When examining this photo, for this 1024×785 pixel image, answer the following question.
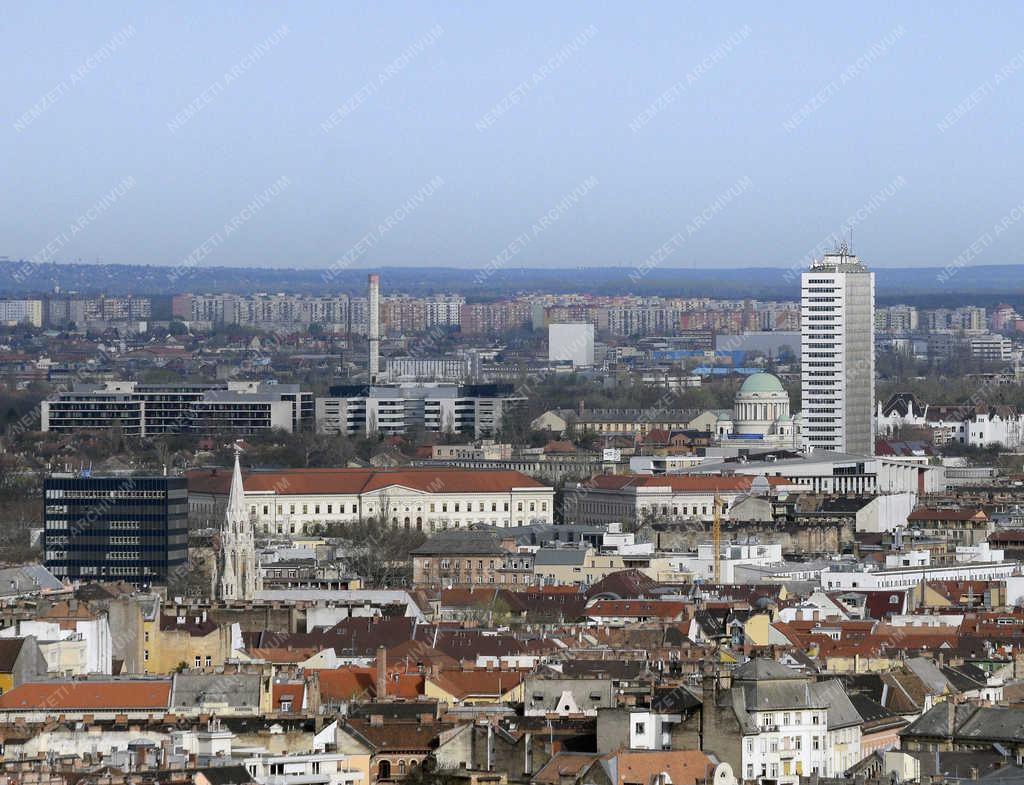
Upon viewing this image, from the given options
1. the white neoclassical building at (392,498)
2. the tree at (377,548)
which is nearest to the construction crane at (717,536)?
the tree at (377,548)

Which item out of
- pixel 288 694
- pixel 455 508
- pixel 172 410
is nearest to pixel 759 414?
pixel 172 410

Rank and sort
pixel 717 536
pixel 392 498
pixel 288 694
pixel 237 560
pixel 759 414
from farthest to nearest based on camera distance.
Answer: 1. pixel 759 414
2. pixel 392 498
3. pixel 717 536
4. pixel 237 560
5. pixel 288 694

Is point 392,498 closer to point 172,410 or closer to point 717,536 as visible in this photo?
point 717,536

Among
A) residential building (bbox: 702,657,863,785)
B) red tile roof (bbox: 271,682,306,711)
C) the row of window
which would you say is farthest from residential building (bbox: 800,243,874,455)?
residential building (bbox: 702,657,863,785)

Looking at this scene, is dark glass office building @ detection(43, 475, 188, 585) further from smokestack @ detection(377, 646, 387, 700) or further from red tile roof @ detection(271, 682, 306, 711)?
red tile roof @ detection(271, 682, 306, 711)

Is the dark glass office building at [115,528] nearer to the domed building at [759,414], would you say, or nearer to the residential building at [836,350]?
the residential building at [836,350]

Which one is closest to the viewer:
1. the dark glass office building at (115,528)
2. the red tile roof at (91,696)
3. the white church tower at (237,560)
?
the red tile roof at (91,696)
